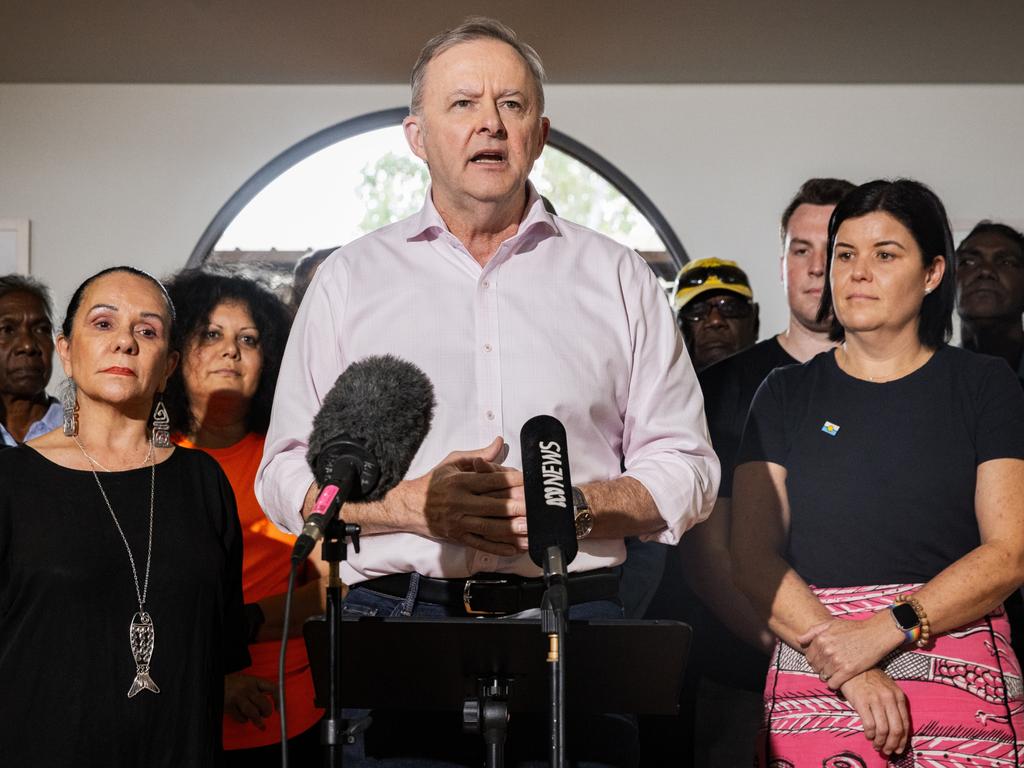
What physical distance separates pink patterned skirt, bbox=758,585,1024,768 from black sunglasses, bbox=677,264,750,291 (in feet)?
5.91

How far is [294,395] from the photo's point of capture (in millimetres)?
1907

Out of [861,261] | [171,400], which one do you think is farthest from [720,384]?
[171,400]

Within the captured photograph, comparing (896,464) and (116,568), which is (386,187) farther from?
(896,464)

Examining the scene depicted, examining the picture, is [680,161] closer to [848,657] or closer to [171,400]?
[171,400]

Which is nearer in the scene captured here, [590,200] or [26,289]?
[26,289]

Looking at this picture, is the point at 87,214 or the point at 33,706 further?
the point at 87,214

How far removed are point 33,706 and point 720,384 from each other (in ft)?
5.78

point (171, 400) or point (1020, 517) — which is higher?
point (171, 400)

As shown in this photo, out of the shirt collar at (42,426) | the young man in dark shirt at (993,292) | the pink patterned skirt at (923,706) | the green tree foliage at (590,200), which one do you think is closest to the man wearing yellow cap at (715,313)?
the young man in dark shirt at (993,292)

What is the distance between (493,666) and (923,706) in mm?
952

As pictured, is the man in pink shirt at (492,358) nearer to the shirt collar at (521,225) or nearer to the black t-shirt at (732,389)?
the shirt collar at (521,225)

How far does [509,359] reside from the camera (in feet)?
6.12

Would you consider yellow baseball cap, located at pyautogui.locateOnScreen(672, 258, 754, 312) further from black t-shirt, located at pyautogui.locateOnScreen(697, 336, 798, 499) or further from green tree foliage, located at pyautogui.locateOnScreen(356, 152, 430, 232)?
green tree foliage, located at pyautogui.locateOnScreen(356, 152, 430, 232)

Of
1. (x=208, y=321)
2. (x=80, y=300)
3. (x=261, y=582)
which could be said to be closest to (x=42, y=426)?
(x=208, y=321)
